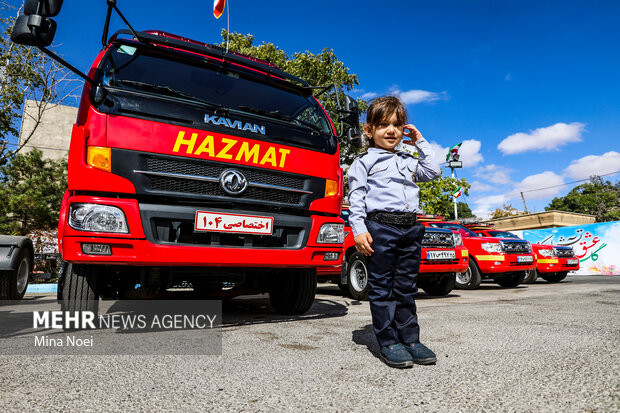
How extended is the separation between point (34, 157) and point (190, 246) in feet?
42.6

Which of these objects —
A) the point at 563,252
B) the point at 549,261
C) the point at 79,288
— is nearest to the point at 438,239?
the point at 79,288

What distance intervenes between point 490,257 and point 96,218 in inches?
318

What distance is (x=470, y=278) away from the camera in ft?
29.3

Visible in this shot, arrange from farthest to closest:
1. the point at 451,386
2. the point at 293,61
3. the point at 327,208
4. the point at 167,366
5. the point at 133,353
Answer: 1. the point at 293,61
2. the point at 327,208
3. the point at 133,353
4. the point at 167,366
5. the point at 451,386

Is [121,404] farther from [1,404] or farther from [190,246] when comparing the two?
[190,246]

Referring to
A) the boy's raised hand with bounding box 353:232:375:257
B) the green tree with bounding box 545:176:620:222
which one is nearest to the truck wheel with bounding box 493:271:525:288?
the boy's raised hand with bounding box 353:232:375:257

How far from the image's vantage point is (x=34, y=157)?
42.1 feet

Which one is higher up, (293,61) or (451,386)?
(293,61)

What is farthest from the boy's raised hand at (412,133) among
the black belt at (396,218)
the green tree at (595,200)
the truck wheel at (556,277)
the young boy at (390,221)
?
the green tree at (595,200)

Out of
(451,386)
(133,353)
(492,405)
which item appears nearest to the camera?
(492,405)

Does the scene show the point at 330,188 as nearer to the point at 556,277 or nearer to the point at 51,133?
the point at 556,277

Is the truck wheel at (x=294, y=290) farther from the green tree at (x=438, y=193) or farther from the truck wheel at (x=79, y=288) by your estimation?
the green tree at (x=438, y=193)

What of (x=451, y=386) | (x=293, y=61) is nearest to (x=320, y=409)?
(x=451, y=386)

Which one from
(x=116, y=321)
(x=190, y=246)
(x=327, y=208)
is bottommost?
(x=116, y=321)
